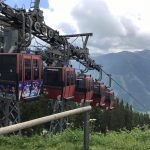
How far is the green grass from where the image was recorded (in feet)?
31.5

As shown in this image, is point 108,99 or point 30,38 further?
point 108,99

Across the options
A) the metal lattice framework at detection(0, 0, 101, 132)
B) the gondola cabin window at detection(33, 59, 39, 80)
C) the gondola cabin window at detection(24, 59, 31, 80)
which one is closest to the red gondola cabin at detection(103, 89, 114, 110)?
the metal lattice framework at detection(0, 0, 101, 132)

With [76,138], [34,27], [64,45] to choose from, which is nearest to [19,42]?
[34,27]

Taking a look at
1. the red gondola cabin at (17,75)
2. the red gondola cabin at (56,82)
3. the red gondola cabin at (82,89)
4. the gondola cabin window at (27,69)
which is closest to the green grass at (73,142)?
the red gondola cabin at (17,75)

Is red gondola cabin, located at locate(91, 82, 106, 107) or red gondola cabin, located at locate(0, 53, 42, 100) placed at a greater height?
red gondola cabin, located at locate(0, 53, 42, 100)

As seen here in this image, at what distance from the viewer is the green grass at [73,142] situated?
378 inches

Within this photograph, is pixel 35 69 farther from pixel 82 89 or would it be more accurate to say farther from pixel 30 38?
pixel 82 89

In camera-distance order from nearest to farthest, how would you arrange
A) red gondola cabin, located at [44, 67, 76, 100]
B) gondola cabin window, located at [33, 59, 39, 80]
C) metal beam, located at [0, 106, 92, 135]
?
metal beam, located at [0, 106, 92, 135], gondola cabin window, located at [33, 59, 39, 80], red gondola cabin, located at [44, 67, 76, 100]

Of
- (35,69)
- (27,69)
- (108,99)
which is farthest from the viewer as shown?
(108,99)

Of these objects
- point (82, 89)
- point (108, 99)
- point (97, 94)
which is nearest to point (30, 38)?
point (82, 89)

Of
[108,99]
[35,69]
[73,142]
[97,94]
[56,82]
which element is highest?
[35,69]

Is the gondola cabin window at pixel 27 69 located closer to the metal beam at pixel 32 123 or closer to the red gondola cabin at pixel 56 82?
the red gondola cabin at pixel 56 82

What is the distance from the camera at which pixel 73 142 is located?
10062mm

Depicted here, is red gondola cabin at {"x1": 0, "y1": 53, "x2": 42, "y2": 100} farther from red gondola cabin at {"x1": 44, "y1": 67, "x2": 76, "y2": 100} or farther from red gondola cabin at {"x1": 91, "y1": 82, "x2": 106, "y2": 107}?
red gondola cabin at {"x1": 91, "y1": 82, "x2": 106, "y2": 107}
